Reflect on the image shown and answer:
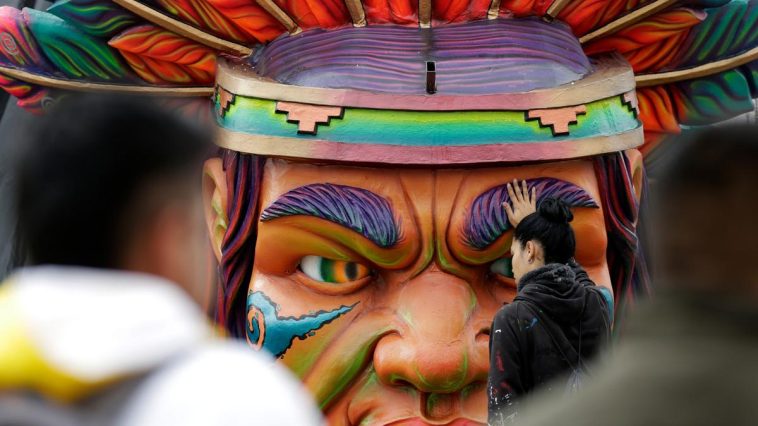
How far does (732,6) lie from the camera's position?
499 cm

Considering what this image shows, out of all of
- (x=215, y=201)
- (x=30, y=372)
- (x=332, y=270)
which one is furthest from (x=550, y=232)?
(x=30, y=372)

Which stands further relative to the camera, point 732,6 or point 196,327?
point 732,6

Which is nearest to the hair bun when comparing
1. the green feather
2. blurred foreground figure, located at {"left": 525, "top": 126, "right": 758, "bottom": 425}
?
the green feather

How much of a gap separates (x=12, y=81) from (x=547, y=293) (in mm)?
2260

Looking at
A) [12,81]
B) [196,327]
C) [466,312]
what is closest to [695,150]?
[196,327]

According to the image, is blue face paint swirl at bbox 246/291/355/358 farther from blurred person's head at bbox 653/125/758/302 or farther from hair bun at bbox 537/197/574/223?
blurred person's head at bbox 653/125/758/302

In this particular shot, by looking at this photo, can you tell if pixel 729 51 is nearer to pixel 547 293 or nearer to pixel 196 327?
pixel 547 293

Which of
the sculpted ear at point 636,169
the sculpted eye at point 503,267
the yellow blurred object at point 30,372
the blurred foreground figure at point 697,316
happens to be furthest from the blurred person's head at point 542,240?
the yellow blurred object at point 30,372

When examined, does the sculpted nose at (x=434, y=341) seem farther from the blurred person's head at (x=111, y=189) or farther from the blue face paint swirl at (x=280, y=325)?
the blurred person's head at (x=111, y=189)

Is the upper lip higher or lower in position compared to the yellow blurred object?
lower

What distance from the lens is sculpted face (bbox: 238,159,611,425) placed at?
431 cm

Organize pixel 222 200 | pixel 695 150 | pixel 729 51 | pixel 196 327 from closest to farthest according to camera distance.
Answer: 1. pixel 196 327
2. pixel 695 150
3. pixel 222 200
4. pixel 729 51

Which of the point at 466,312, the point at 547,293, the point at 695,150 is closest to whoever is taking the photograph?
the point at 695,150

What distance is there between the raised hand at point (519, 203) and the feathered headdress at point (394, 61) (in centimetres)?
10
